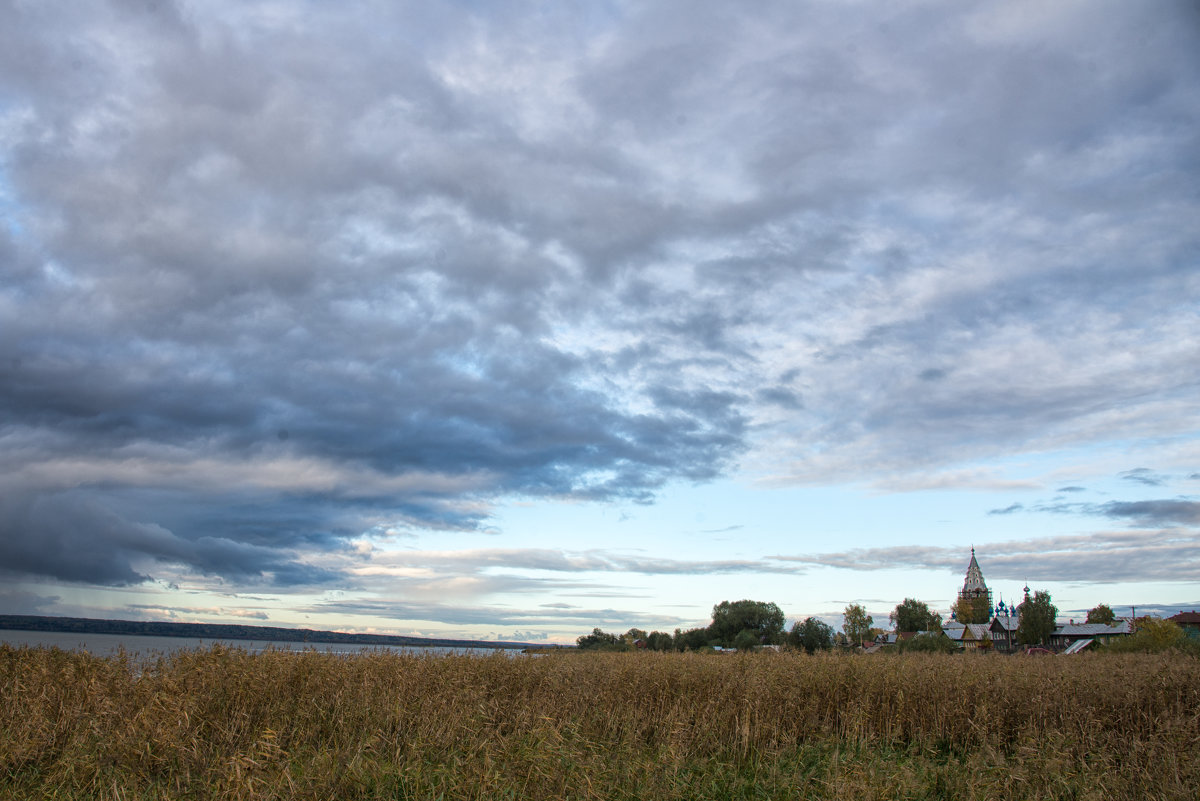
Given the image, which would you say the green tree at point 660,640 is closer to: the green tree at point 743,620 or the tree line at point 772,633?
→ the tree line at point 772,633

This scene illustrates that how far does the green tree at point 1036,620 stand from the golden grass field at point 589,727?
103 metres

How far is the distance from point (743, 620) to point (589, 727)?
84776mm

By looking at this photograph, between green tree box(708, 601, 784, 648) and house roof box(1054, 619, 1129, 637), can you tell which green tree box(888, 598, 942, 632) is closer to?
house roof box(1054, 619, 1129, 637)

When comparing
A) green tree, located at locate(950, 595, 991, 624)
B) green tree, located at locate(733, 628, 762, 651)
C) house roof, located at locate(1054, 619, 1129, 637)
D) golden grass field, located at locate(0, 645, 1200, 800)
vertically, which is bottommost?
green tree, located at locate(950, 595, 991, 624)

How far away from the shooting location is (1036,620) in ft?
343

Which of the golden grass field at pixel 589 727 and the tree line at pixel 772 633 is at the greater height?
the golden grass field at pixel 589 727

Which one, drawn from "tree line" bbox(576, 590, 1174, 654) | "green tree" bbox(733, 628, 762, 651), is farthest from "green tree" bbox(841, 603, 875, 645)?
"green tree" bbox(733, 628, 762, 651)

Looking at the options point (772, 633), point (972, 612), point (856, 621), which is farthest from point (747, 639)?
point (972, 612)

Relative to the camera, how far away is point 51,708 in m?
11.9

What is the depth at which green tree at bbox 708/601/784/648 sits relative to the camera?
90125 mm

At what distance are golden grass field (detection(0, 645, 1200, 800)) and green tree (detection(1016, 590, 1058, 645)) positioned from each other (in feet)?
338

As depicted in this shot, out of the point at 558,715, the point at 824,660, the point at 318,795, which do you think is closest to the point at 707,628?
the point at 824,660

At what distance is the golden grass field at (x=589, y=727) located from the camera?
844 cm

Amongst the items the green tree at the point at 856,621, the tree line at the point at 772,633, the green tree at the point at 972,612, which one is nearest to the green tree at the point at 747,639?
the tree line at the point at 772,633
